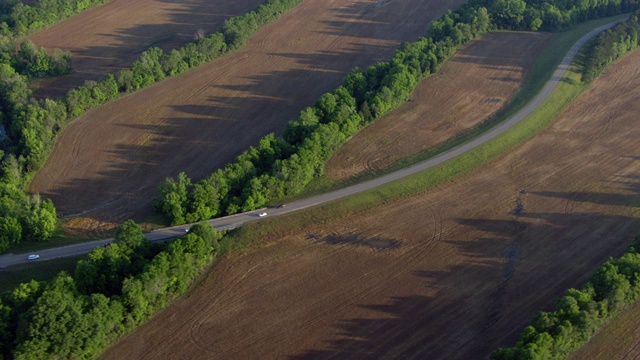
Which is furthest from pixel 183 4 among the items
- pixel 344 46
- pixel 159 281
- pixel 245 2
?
pixel 159 281

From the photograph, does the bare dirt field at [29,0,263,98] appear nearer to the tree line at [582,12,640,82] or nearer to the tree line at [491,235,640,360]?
the tree line at [582,12,640,82]

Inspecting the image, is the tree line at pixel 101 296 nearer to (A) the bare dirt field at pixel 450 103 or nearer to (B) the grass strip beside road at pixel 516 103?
(B) the grass strip beside road at pixel 516 103

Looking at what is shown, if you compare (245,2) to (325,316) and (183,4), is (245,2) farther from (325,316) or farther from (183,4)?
(325,316)

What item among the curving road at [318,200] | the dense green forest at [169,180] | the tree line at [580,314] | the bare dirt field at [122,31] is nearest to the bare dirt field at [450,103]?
the dense green forest at [169,180]

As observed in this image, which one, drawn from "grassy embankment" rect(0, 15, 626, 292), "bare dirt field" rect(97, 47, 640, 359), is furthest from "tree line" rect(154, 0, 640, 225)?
"bare dirt field" rect(97, 47, 640, 359)

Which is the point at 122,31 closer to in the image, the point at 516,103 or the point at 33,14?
the point at 33,14

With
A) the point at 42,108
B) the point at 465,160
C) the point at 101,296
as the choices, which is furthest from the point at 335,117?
the point at 42,108
